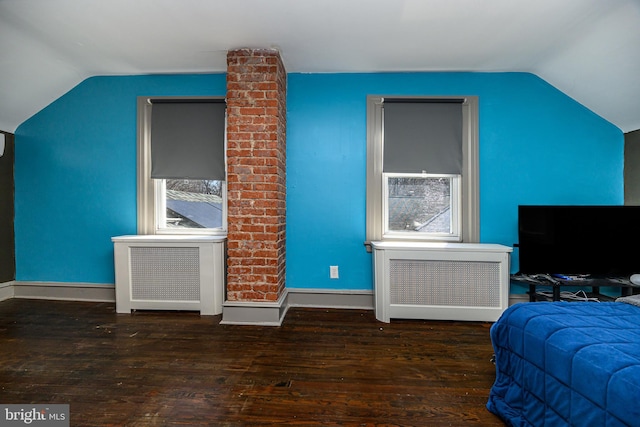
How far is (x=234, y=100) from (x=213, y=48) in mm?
518

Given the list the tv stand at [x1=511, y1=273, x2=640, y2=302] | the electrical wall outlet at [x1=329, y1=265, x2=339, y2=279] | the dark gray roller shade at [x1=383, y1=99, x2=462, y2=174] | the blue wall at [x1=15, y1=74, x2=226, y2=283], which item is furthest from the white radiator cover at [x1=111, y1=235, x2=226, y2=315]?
the tv stand at [x1=511, y1=273, x2=640, y2=302]

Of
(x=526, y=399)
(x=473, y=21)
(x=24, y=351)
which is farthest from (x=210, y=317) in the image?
(x=473, y=21)

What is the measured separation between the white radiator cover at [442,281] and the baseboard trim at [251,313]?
97 centimetres

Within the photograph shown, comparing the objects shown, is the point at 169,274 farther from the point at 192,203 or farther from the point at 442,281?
the point at 442,281

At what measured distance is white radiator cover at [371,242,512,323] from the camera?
2.73 m

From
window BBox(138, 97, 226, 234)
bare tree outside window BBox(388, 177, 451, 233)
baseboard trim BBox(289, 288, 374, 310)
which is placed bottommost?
baseboard trim BBox(289, 288, 374, 310)

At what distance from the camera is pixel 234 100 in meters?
2.75

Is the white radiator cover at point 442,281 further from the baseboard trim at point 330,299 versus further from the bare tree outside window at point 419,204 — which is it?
the bare tree outside window at point 419,204

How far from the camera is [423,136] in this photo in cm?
315

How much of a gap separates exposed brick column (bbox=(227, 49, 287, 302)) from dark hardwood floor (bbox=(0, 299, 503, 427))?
47 cm

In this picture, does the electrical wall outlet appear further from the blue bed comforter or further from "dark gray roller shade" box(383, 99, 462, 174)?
the blue bed comforter

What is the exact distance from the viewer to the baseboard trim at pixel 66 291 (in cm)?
334

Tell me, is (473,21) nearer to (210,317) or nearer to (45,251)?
(210,317)

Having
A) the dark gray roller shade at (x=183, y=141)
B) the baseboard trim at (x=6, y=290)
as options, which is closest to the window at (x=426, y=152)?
the dark gray roller shade at (x=183, y=141)
